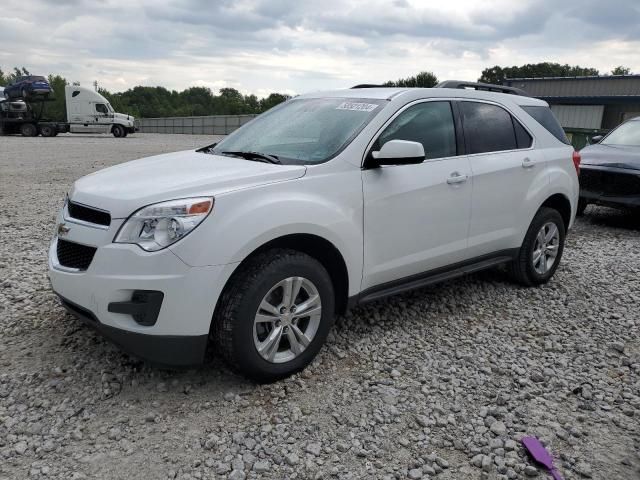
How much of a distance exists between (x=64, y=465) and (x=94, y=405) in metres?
0.49

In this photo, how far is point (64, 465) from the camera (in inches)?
102

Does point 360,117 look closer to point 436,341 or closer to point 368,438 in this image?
point 436,341

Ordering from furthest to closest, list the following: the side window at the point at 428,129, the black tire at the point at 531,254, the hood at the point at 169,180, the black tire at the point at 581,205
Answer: the black tire at the point at 581,205
the black tire at the point at 531,254
the side window at the point at 428,129
the hood at the point at 169,180

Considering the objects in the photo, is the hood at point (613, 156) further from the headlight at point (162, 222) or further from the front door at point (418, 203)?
the headlight at point (162, 222)

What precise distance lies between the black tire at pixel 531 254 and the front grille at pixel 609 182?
11.6ft

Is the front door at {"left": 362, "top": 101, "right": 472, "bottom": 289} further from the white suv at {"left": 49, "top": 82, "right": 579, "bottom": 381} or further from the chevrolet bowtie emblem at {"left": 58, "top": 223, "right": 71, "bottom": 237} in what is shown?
the chevrolet bowtie emblem at {"left": 58, "top": 223, "right": 71, "bottom": 237}

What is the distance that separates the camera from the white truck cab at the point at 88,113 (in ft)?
107

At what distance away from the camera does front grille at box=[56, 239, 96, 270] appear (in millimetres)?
3023

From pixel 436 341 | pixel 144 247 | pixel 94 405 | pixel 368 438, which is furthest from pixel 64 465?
pixel 436 341

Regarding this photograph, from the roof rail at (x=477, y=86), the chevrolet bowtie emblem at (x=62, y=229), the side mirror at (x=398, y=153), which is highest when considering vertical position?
the roof rail at (x=477, y=86)

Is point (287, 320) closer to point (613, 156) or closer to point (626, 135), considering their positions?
point (613, 156)

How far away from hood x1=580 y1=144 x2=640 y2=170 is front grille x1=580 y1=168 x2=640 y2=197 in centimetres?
13

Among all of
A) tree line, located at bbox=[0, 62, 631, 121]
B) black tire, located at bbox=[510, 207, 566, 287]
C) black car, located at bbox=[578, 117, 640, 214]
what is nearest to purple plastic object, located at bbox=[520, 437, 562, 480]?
black tire, located at bbox=[510, 207, 566, 287]

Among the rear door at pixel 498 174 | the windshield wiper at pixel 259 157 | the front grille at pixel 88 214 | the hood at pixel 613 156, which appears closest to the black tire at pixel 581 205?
the hood at pixel 613 156
